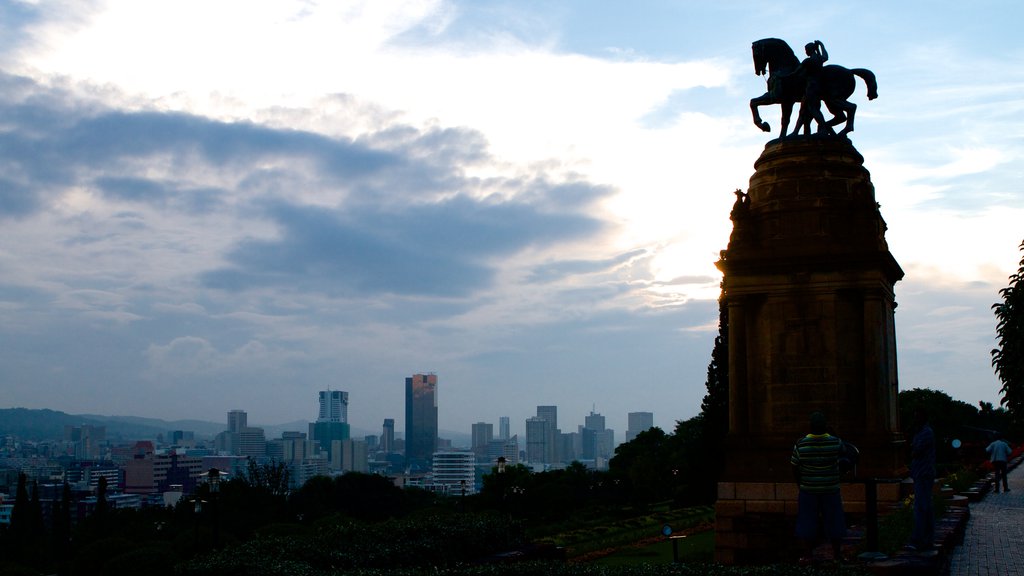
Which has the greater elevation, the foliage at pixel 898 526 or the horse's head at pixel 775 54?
the horse's head at pixel 775 54

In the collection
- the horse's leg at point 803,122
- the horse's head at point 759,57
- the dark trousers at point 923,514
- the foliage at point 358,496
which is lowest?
the foliage at point 358,496

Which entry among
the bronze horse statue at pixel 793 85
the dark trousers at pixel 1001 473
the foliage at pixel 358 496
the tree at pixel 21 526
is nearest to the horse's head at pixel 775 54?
the bronze horse statue at pixel 793 85

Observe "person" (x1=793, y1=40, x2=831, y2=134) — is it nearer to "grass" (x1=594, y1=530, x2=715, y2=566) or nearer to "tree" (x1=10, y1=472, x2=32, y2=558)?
"grass" (x1=594, y1=530, x2=715, y2=566)

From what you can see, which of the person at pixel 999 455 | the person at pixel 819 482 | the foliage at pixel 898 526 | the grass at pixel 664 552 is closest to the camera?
the person at pixel 819 482

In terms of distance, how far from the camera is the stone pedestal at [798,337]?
76.5ft

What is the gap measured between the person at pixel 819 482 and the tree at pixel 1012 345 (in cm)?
2287

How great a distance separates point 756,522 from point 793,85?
35.7 feet

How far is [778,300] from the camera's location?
24.1 meters

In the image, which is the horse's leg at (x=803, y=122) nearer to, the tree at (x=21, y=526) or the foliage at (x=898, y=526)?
the foliage at (x=898, y=526)

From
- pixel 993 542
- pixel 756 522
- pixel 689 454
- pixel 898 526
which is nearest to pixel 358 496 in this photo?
pixel 689 454

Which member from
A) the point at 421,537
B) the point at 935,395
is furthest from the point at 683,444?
the point at 421,537

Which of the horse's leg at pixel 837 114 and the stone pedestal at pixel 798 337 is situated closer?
the stone pedestal at pixel 798 337

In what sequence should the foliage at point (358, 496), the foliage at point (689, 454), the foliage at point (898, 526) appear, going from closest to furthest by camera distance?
the foliage at point (898, 526), the foliage at point (689, 454), the foliage at point (358, 496)

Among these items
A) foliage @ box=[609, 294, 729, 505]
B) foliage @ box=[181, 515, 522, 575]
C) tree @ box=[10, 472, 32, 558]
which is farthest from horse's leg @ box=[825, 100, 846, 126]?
tree @ box=[10, 472, 32, 558]
